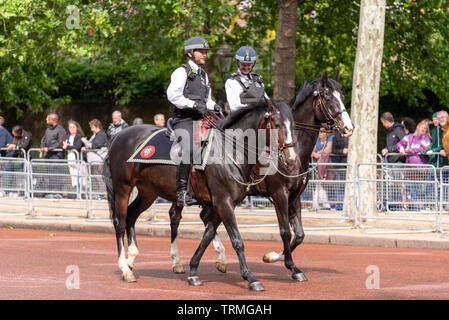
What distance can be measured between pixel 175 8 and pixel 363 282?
541 inches

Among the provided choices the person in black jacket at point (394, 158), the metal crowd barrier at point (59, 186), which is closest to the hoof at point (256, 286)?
the person in black jacket at point (394, 158)

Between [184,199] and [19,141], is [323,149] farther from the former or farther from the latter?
[184,199]

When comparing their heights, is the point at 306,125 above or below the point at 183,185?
above

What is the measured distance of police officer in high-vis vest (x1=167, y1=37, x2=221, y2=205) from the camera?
1059cm

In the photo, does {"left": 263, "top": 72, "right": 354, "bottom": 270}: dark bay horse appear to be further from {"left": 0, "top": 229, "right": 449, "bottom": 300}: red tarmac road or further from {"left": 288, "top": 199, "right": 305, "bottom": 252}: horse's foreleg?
{"left": 0, "top": 229, "right": 449, "bottom": 300}: red tarmac road

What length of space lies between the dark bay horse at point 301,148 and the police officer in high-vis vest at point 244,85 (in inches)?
→ 29.5

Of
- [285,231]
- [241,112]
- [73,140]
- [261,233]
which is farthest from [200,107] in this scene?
[73,140]

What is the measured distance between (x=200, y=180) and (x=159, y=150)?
0.86 metres

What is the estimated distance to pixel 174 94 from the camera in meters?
10.6

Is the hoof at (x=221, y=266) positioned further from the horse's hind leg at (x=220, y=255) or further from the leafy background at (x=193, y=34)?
the leafy background at (x=193, y=34)

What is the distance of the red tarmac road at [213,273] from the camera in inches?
378

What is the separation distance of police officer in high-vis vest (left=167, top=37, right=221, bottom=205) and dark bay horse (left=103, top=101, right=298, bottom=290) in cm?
23

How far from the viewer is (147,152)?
36.8ft

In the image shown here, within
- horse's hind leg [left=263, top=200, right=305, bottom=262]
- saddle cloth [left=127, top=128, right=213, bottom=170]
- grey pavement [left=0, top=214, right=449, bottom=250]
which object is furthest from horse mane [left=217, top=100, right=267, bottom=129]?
grey pavement [left=0, top=214, right=449, bottom=250]
